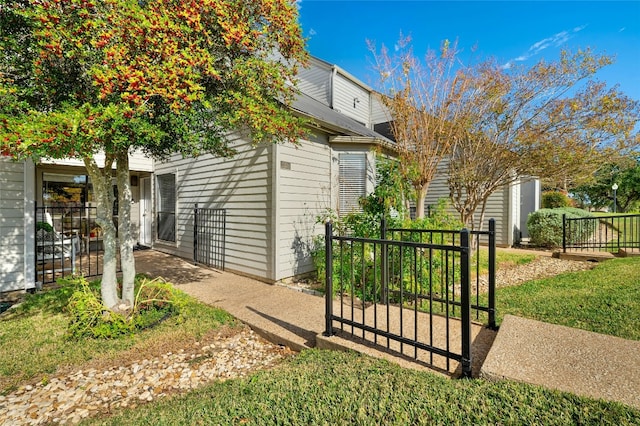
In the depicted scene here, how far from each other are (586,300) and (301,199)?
482 cm

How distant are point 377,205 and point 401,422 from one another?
12.9 feet

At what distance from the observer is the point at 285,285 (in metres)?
5.62

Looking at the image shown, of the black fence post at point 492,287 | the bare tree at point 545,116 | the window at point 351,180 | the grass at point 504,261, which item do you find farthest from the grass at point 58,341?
the bare tree at point 545,116

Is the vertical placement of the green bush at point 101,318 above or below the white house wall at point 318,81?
below

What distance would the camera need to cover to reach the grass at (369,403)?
179 centimetres

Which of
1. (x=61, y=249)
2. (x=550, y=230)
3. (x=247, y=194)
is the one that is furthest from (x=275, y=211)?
(x=550, y=230)

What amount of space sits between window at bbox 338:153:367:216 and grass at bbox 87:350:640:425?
15.3ft

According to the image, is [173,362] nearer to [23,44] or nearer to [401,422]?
[401,422]

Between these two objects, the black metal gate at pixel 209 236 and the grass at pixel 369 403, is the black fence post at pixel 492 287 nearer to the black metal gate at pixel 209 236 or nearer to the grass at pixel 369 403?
the grass at pixel 369 403

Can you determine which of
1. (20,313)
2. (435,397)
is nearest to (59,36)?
(20,313)

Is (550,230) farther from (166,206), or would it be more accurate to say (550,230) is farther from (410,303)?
(166,206)

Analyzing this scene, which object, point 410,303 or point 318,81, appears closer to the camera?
point 410,303

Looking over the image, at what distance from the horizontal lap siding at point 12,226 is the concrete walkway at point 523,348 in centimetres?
322

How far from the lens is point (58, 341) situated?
3350mm
